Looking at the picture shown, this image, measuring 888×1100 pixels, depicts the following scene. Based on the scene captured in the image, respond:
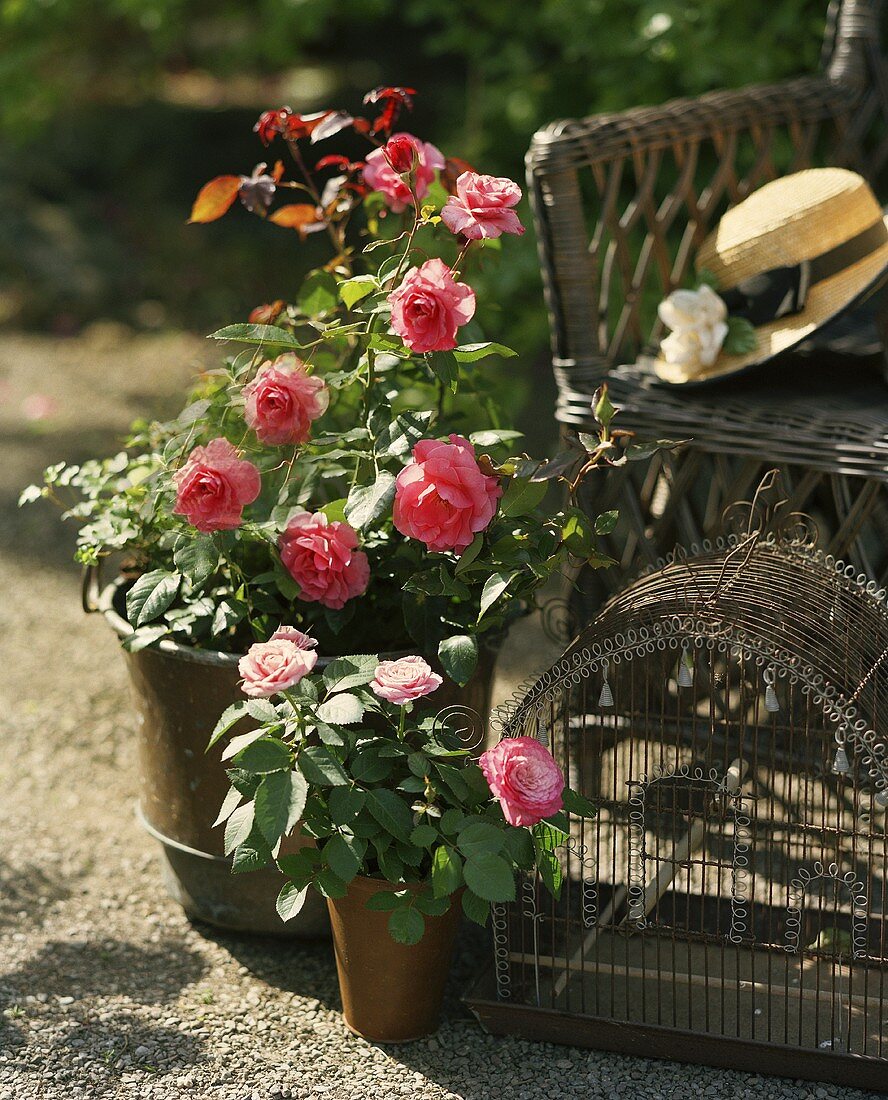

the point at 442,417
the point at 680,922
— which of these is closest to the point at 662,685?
the point at 680,922

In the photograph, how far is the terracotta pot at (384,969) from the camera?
1.86 metres

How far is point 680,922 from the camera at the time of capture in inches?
83.4

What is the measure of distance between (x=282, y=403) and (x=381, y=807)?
565 mm

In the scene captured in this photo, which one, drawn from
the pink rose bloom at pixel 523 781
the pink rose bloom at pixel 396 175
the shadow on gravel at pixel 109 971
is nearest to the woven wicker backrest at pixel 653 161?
the pink rose bloom at pixel 396 175

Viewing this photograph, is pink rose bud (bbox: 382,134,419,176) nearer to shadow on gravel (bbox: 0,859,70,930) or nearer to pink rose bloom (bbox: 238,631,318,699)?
pink rose bloom (bbox: 238,631,318,699)

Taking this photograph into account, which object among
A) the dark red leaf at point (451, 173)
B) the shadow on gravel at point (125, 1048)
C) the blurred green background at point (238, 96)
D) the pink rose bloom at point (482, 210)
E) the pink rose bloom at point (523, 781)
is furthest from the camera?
the blurred green background at point (238, 96)

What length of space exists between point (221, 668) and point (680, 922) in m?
0.84

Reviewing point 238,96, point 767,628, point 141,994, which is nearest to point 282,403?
point 767,628

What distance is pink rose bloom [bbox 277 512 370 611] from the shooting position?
6.07 feet

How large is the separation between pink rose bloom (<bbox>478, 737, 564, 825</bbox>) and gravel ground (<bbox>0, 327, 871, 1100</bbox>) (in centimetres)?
46

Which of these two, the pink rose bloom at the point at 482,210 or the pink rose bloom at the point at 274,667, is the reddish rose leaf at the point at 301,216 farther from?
the pink rose bloom at the point at 274,667

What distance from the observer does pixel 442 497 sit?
172 cm

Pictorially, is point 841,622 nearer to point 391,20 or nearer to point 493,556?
point 493,556

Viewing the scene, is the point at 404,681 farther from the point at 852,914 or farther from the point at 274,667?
the point at 852,914
